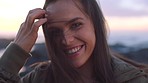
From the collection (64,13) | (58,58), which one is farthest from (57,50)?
(64,13)

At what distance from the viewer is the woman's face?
9.67 ft

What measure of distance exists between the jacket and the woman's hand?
0.04m

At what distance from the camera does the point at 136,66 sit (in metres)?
3.22

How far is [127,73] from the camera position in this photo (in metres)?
3.09

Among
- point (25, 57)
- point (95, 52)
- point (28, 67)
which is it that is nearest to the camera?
point (25, 57)

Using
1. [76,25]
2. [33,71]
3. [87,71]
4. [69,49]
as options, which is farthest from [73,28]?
[33,71]

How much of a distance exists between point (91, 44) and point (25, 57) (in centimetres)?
42

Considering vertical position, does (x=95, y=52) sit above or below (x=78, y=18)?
below

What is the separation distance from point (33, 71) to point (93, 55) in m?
0.43

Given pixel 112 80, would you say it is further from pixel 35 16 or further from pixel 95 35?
pixel 35 16

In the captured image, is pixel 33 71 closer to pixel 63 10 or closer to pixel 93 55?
pixel 93 55

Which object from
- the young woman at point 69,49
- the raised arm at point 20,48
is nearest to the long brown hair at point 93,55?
the young woman at point 69,49

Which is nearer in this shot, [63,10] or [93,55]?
[63,10]

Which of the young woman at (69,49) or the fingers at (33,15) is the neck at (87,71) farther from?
the fingers at (33,15)
